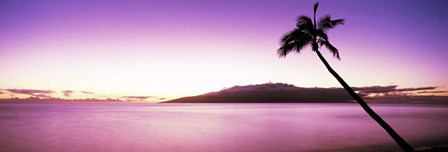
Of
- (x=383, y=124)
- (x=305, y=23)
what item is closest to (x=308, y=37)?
(x=305, y=23)

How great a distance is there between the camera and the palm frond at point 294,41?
14.7m

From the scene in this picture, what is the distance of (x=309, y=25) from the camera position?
14617mm

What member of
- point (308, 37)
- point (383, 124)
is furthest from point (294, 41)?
point (383, 124)

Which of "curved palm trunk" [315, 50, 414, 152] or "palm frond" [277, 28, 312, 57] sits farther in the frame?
"palm frond" [277, 28, 312, 57]

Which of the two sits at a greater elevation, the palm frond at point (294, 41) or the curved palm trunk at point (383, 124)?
the palm frond at point (294, 41)

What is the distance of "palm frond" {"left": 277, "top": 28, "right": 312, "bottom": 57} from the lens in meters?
14.7

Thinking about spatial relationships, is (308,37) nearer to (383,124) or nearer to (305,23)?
(305,23)

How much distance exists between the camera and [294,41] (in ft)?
48.6

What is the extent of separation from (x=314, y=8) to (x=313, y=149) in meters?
11.6

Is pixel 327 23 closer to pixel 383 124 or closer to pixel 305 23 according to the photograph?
pixel 305 23

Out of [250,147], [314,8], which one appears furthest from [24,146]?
[314,8]

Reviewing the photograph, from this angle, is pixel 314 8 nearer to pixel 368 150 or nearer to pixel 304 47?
pixel 304 47

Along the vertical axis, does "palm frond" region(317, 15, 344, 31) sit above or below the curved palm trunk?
above

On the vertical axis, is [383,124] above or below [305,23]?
below
